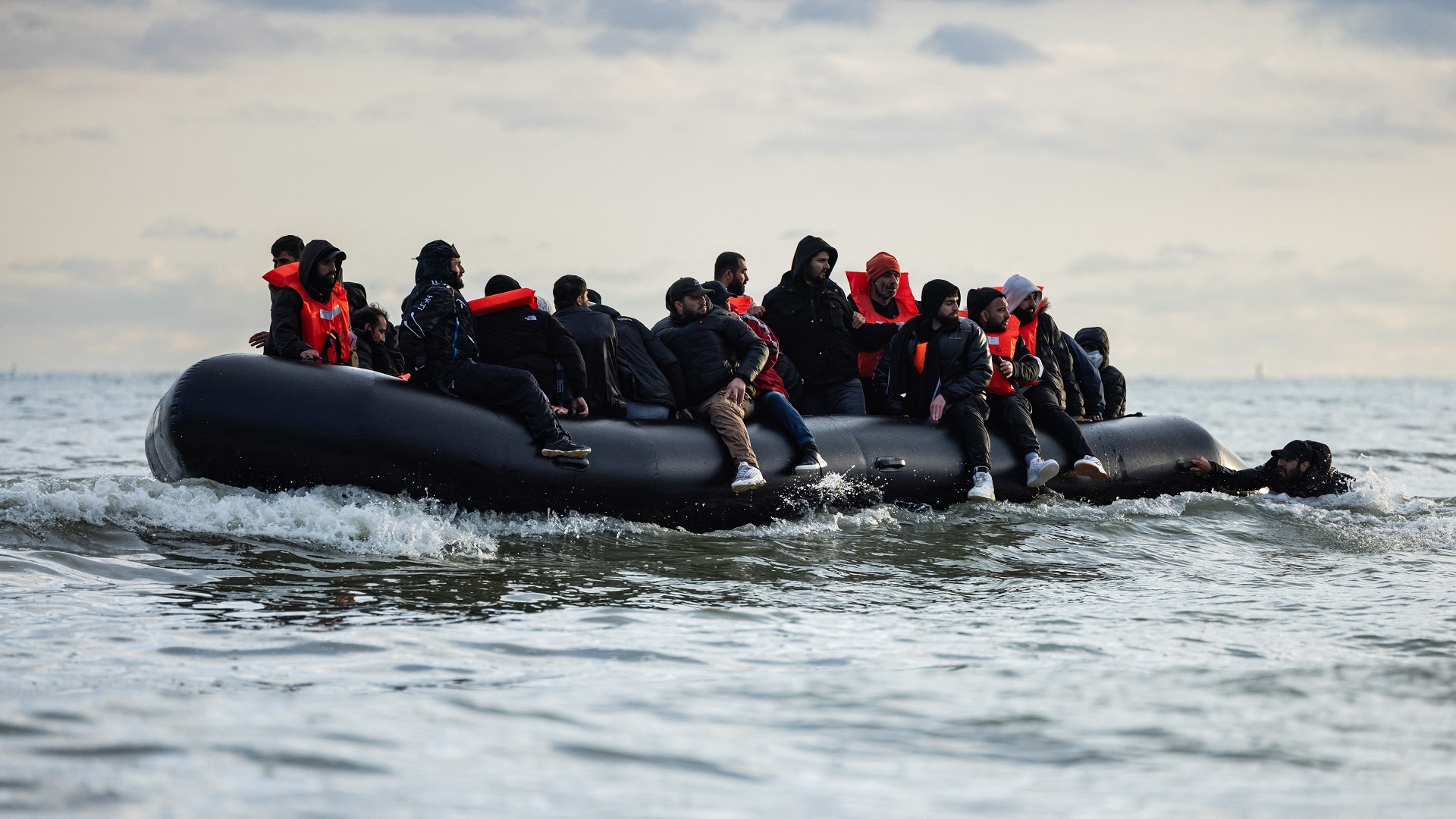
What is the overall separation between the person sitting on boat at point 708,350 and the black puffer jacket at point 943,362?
1371 mm

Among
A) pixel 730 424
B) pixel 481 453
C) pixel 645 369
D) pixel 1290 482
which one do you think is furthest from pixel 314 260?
pixel 1290 482

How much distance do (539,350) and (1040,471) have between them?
3.83m

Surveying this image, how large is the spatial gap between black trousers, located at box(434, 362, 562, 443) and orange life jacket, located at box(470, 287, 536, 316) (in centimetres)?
49

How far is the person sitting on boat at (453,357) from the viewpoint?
8.06 metres

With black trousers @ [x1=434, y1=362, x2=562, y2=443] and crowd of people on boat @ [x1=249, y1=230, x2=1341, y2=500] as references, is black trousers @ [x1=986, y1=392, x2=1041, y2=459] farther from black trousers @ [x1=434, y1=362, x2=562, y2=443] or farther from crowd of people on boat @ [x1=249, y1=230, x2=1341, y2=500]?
black trousers @ [x1=434, y1=362, x2=562, y2=443]

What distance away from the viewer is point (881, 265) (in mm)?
10477

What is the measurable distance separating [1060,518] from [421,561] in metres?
4.88

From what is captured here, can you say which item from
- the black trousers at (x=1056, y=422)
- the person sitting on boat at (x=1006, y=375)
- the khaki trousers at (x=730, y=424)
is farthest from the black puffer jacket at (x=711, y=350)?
the black trousers at (x=1056, y=422)

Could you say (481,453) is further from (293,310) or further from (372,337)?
(372,337)

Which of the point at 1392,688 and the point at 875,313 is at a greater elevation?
the point at 875,313

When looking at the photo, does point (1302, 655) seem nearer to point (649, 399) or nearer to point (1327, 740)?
point (1327, 740)

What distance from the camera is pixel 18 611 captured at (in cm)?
573

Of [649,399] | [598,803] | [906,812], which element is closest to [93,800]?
[598,803]

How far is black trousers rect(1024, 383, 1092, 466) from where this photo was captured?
10.5 m
